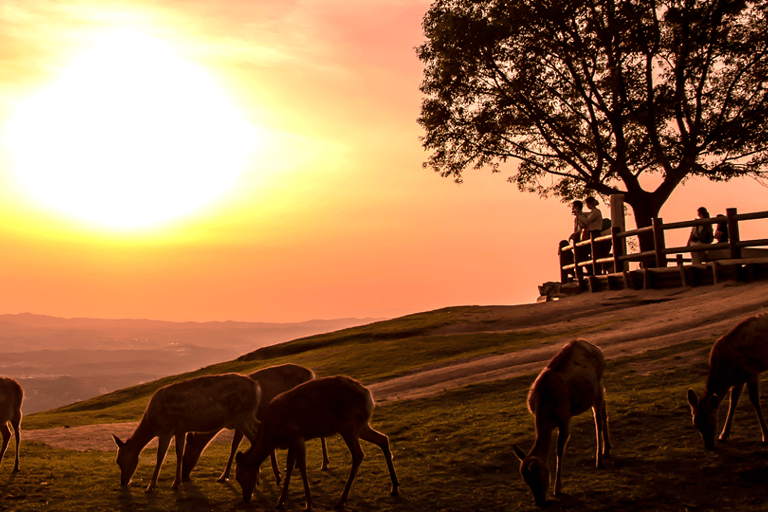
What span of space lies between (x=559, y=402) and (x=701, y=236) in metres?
23.8

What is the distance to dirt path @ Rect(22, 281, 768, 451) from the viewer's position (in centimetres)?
1955

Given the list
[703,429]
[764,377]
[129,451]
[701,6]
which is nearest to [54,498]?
[129,451]

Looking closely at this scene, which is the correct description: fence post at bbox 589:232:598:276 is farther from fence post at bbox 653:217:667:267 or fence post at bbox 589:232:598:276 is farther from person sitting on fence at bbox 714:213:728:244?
person sitting on fence at bbox 714:213:728:244

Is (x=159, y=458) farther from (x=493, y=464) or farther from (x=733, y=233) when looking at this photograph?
(x=733, y=233)

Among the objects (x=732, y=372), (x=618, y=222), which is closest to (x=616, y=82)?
(x=618, y=222)

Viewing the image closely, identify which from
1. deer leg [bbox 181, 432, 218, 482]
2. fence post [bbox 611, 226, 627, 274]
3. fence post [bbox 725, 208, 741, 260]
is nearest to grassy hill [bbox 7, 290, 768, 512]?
deer leg [bbox 181, 432, 218, 482]

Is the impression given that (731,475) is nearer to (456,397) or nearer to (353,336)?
(456,397)

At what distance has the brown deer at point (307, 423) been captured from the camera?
32.9 ft

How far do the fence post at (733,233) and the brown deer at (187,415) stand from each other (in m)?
24.0

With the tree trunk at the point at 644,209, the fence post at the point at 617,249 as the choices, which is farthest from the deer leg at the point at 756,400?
the tree trunk at the point at 644,209

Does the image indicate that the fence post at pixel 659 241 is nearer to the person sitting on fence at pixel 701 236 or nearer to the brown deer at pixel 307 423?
the person sitting on fence at pixel 701 236

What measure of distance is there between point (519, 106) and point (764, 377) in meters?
26.6

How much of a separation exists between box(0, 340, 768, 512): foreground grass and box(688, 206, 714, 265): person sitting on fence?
16.5 metres

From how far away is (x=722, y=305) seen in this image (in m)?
25.0
